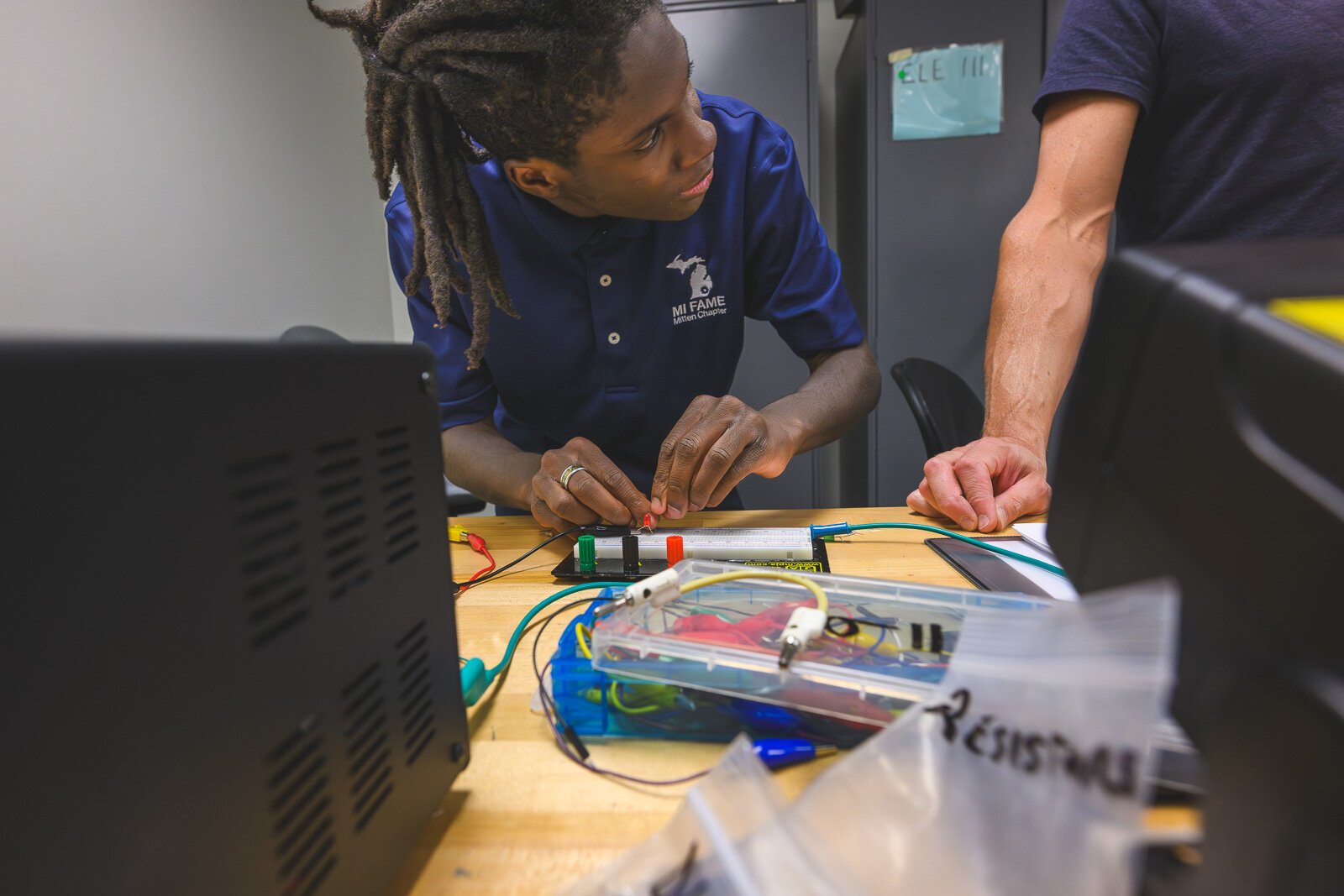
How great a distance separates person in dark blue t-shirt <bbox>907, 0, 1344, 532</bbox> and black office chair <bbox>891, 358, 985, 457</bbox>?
0.61 ft

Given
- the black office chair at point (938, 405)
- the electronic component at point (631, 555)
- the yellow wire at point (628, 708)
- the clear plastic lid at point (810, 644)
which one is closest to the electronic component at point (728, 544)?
the electronic component at point (631, 555)

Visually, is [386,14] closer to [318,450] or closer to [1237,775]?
[318,450]

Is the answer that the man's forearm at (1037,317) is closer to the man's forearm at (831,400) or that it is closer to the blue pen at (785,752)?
the man's forearm at (831,400)

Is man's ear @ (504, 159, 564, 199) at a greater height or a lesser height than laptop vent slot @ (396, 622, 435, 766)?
greater

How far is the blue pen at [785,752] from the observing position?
1.16 ft

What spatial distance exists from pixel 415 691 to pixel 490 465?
2.22 ft

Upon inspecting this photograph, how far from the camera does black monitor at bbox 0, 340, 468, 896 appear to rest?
15cm

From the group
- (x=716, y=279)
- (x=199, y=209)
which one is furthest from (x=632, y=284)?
(x=199, y=209)

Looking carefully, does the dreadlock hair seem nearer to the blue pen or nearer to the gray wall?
the gray wall

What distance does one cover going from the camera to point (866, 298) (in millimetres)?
1943

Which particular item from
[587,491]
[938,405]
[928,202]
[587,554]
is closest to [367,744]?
[587,554]

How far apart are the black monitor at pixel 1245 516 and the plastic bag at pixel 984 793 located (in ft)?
0.10

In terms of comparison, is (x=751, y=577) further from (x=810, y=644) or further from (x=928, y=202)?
(x=928, y=202)

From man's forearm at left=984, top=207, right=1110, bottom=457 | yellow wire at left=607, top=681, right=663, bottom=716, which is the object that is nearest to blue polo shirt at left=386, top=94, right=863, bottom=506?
man's forearm at left=984, top=207, right=1110, bottom=457
